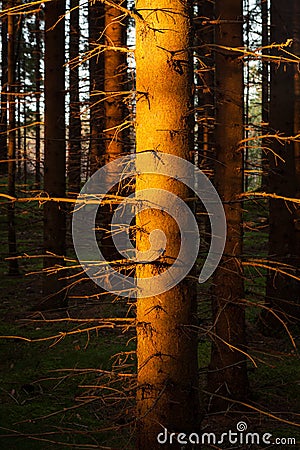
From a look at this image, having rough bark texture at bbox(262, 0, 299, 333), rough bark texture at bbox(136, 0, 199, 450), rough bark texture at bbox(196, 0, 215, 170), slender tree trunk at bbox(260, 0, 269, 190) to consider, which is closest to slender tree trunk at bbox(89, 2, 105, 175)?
rough bark texture at bbox(196, 0, 215, 170)

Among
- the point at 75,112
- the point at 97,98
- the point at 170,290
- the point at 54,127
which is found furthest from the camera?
the point at 97,98

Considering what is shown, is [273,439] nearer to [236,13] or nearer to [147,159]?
[147,159]

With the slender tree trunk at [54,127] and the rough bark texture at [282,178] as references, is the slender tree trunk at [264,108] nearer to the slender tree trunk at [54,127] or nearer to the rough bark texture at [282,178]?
the rough bark texture at [282,178]

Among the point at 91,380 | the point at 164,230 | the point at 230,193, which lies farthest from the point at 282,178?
the point at 164,230

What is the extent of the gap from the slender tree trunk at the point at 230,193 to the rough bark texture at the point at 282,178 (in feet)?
10.3

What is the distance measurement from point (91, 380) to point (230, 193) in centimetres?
287

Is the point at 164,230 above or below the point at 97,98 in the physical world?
below

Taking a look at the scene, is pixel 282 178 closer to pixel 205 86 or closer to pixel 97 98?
pixel 205 86

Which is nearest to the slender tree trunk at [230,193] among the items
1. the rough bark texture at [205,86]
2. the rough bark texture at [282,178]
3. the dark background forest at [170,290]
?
the dark background forest at [170,290]

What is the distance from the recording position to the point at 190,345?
3924mm

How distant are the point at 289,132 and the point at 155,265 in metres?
6.66

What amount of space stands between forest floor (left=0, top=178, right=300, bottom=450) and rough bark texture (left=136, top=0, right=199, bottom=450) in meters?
0.23

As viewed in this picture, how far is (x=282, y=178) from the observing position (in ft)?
32.3

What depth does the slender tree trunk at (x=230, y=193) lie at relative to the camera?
6367 mm
